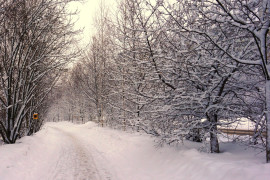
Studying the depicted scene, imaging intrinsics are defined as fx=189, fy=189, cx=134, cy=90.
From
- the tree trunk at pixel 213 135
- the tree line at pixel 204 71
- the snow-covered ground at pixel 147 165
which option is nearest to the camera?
the snow-covered ground at pixel 147 165

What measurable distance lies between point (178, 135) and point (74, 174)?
396cm

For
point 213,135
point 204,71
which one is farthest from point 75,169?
point 204,71

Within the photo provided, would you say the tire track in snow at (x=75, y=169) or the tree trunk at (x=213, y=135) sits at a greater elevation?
the tree trunk at (x=213, y=135)

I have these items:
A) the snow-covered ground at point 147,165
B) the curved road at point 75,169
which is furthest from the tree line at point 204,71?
the curved road at point 75,169

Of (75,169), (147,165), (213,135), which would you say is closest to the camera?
(213,135)

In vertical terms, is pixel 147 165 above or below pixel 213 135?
below

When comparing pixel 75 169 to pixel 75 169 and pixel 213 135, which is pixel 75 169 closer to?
pixel 75 169

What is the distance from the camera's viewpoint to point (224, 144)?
286 inches

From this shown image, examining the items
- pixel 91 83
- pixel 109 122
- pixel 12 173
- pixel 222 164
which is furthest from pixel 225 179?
pixel 91 83

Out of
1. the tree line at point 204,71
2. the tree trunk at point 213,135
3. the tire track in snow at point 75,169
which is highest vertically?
the tree line at point 204,71

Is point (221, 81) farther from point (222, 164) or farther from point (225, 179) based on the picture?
point (225, 179)

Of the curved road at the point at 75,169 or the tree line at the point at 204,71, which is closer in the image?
the tree line at the point at 204,71

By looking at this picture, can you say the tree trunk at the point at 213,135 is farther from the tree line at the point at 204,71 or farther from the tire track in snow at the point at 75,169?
the tire track in snow at the point at 75,169

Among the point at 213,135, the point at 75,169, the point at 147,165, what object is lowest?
the point at 75,169
